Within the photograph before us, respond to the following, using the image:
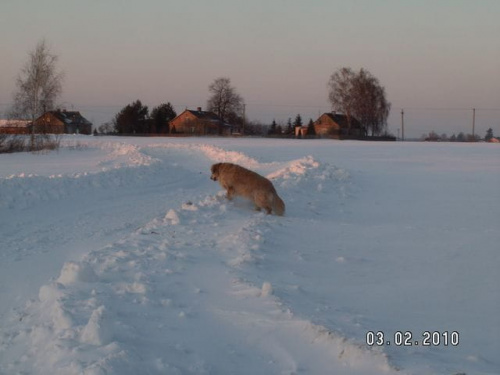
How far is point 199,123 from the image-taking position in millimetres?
93188

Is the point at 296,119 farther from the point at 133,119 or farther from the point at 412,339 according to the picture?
the point at 412,339

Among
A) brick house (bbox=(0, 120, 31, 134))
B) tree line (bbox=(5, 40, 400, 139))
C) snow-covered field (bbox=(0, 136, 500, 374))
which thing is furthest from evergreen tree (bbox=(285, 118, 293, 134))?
snow-covered field (bbox=(0, 136, 500, 374))

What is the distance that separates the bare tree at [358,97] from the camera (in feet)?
287

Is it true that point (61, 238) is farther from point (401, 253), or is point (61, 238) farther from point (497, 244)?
point (497, 244)

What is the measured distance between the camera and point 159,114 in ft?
317

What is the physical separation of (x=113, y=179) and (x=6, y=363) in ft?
45.1

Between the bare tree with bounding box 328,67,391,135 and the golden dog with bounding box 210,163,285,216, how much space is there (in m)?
78.6

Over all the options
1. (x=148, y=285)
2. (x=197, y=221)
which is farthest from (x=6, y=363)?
(x=197, y=221)

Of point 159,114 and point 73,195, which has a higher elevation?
point 159,114

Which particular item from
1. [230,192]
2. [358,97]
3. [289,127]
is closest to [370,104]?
[358,97]

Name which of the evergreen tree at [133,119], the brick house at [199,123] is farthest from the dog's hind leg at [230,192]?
the evergreen tree at [133,119]

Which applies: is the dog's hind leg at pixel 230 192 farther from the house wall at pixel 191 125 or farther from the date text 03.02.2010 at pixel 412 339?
Result: the house wall at pixel 191 125

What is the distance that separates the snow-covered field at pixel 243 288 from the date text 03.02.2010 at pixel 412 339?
31mm

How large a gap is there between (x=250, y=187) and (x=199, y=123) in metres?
83.0
